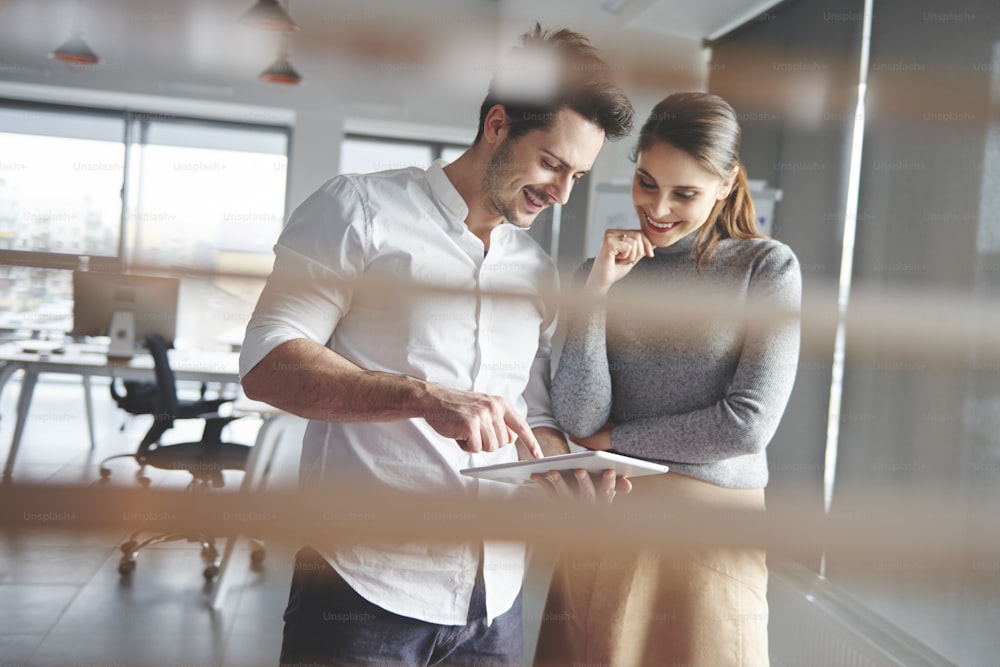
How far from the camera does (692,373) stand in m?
0.99

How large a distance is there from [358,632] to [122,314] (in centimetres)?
305

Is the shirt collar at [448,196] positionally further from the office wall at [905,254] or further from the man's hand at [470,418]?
the office wall at [905,254]

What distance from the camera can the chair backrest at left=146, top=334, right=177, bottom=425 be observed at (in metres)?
3.12

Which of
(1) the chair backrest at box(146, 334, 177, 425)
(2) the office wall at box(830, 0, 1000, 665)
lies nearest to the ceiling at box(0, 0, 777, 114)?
(2) the office wall at box(830, 0, 1000, 665)

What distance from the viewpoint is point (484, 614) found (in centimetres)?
93

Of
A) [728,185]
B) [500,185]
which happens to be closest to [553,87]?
[500,185]

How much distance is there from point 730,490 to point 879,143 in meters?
1.81

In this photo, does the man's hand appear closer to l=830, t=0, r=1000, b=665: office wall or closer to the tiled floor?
l=830, t=0, r=1000, b=665: office wall

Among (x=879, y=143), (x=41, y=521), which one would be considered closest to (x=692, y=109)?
(x=41, y=521)

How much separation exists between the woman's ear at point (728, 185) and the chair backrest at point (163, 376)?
103 inches

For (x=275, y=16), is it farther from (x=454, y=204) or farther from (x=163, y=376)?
(x=163, y=376)

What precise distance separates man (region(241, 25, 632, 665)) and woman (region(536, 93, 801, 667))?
72 mm

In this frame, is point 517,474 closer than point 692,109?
Yes

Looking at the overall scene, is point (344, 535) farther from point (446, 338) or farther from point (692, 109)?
point (692, 109)
